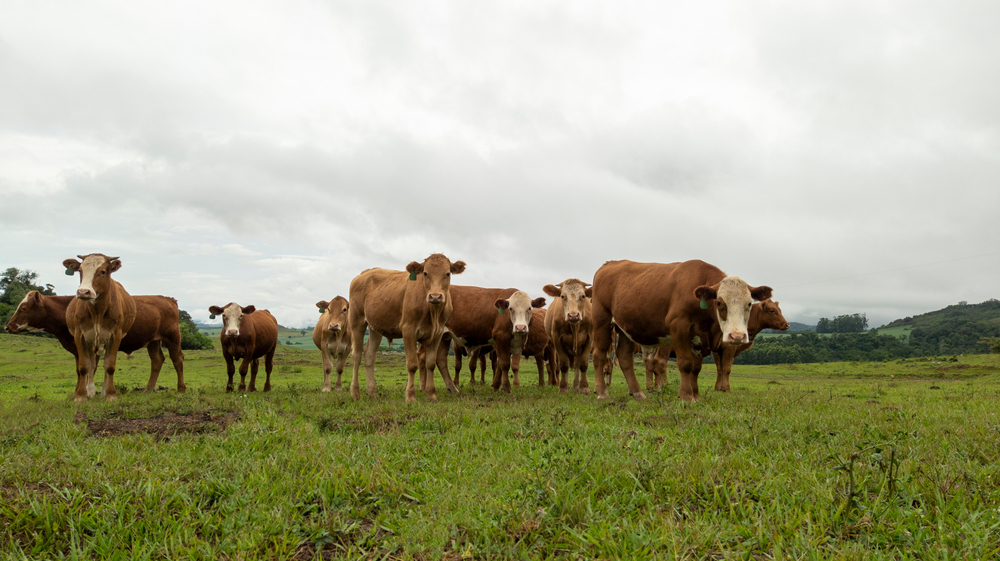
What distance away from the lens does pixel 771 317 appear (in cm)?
1566

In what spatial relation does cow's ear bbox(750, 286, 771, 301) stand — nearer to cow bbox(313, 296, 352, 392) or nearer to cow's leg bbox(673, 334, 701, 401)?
cow's leg bbox(673, 334, 701, 401)

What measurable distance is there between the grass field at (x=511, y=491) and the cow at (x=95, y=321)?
556cm

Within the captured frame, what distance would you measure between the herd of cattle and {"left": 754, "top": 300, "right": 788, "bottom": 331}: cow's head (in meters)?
0.03

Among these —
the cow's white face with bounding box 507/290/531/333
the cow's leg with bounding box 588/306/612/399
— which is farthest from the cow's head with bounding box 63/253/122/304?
the cow's leg with bounding box 588/306/612/399

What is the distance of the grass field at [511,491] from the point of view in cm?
316

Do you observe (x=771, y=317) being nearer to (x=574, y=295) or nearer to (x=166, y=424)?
(x=574, y=295)

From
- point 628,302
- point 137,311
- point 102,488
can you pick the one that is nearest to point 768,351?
point 628,302

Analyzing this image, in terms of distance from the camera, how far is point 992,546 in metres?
2.99

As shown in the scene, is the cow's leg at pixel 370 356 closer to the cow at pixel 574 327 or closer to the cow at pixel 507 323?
the cow at pixel 507 323

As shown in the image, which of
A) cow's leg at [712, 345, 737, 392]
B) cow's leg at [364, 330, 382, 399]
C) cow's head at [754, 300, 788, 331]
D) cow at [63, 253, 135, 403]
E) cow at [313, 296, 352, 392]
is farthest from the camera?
cow's head at [754, 300, 788, 331]

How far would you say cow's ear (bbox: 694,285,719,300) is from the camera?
9.08 metres

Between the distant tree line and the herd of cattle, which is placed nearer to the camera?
the herd of cattle

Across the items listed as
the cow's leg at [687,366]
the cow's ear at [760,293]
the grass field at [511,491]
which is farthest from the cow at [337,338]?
the cow's ear at [760,293]

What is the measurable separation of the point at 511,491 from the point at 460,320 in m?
9.77
